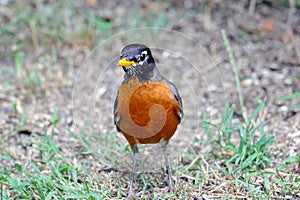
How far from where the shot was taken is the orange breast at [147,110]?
137 inches

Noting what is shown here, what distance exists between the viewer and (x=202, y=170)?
4059mm

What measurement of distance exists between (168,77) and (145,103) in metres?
1.24

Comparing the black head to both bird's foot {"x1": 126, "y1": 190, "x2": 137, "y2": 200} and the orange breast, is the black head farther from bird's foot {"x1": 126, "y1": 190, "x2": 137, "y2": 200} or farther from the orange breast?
bird's foot {"x1": 126, "y1": 190, "x2": 137, "y2": 200}

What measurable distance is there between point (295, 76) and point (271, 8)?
4.74ft

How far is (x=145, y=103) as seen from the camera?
348 centimetres

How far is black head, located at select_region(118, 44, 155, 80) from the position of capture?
3285 millimetres

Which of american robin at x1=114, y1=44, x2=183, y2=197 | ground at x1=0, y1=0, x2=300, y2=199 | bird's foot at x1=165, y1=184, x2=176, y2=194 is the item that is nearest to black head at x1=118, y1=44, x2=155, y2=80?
american robin at x1=114, y1=44, x2=183, y2=197

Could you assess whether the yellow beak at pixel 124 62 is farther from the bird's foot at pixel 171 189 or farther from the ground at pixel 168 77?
the bird's foot at pixel 171 189

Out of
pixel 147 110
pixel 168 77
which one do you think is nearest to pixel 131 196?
pixel 147 110

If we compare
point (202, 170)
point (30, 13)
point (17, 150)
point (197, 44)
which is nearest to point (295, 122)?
point (202, 170)

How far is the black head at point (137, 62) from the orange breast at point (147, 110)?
54 millimetres

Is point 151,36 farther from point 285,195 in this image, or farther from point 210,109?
point 285,195

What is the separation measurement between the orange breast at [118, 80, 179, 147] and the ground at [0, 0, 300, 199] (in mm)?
452

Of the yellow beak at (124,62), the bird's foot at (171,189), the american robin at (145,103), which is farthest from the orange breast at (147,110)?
the bird's foot at (171,189)
